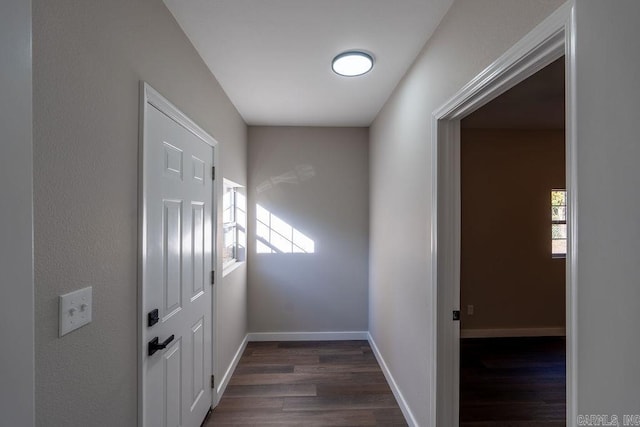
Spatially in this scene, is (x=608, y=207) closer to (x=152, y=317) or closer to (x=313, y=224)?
(x=152, y=317)

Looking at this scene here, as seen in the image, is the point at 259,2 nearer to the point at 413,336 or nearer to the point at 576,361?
the point at 576,361

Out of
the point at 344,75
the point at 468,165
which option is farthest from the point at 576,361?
the point at 468,165

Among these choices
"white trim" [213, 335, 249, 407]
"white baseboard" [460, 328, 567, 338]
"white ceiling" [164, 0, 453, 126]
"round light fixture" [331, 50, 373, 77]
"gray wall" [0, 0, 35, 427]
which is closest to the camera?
"gray wall" [0, 0, 35, 427]

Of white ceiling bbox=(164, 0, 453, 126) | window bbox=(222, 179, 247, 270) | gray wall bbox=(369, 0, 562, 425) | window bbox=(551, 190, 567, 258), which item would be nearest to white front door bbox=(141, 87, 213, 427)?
white ceiling bbox=(164, 0, 453, 126)

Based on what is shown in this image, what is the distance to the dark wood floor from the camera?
2086mm

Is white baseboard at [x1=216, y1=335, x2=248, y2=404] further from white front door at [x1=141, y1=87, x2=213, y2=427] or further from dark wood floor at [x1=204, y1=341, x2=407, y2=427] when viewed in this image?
white front door at [x1=141, y1=87, x2=213, y2=427]

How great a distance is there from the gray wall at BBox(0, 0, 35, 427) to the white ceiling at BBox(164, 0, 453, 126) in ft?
3.71

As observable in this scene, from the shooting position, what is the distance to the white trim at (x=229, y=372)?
88.9 inches

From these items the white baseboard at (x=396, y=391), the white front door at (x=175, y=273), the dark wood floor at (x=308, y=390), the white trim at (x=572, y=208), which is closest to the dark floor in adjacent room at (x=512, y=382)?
the white baseboard at (x=396, y=391)

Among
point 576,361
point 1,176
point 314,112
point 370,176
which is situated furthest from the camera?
point 370,176

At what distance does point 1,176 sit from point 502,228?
4.22m

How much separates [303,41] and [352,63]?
398mm

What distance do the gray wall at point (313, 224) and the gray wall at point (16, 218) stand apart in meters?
2.84

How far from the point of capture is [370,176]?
11.1ft
